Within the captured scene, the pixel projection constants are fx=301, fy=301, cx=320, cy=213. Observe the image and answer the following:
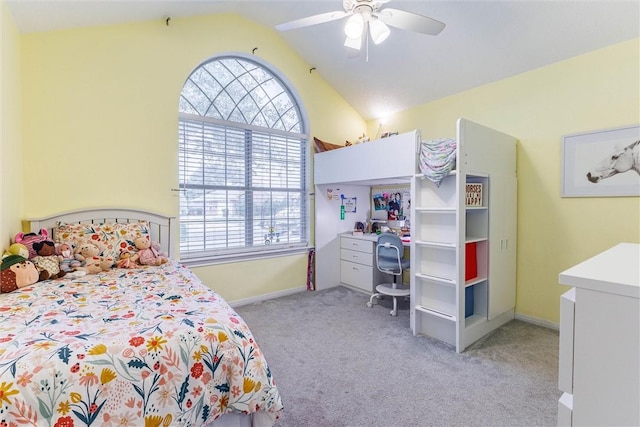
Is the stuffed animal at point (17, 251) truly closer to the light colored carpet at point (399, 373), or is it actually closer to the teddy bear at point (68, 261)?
the teddy bear at point (68, 261)

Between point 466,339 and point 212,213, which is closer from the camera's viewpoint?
point 466,339

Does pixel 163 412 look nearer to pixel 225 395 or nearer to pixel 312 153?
pixel 225 395

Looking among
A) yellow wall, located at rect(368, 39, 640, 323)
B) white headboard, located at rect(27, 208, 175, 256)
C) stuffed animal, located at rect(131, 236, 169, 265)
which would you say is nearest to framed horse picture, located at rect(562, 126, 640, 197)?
yellow wall, located at rect(368, 39, 640, 323)

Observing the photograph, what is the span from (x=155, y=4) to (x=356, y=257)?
3.40 metres

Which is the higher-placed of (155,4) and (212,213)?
(155,4)

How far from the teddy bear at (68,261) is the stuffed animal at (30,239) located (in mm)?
122

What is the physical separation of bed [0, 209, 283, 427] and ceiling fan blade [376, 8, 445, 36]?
2095mm

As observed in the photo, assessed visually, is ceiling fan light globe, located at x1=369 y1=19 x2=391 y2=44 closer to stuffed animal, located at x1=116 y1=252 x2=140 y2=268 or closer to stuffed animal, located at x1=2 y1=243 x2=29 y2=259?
stuffed animal, located at x1=116 y1=252 x2=140 y2=268

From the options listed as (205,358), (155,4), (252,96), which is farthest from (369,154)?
(205,358)

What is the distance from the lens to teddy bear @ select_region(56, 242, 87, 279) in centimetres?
213

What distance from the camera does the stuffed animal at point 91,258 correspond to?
226cm

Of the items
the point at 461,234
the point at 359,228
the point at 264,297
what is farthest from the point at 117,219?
the point at 461,234

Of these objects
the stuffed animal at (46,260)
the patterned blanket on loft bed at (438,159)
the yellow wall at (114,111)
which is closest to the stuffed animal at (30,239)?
the stuffed animal at (46,260)

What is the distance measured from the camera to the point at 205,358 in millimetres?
1215
